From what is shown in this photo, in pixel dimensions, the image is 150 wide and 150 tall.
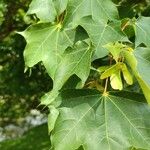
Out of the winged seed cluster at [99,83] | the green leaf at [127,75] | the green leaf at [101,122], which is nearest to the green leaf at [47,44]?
the winged seed cluster at [99,83]

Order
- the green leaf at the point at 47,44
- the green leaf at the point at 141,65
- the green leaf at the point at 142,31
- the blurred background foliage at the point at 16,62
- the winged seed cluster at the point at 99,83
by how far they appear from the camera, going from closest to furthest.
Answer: the green leaf at the point at 141,65, the winged seed cluster at the point at 99,83, the green leaf at the point at 142,31, the green leaf at the point at 47,44, the blurred background foliage at the point at 16,62

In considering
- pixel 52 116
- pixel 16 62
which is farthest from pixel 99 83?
pixel 16 62

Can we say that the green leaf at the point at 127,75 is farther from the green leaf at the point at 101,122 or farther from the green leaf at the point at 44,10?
the green leaf at the point at 44,10

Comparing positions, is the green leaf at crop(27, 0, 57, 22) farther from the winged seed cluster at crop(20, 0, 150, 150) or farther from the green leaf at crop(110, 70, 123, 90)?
the green leaf at crop(110, 70, 123, 90)

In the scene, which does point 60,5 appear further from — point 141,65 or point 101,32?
point 141,65

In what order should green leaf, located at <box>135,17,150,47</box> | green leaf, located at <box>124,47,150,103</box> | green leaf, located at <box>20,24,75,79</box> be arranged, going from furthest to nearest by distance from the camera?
green leaf, located at <box>20,24,75,79</box>
green leaf, located at <box>135,17,150,47</box>
green leaf, located at <box>124,47,150,103</box>

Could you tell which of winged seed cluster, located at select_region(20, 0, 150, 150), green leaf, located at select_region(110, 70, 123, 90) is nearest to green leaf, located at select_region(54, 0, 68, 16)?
winged seed cluster, located at select_region(20, 0, 150, 150)
